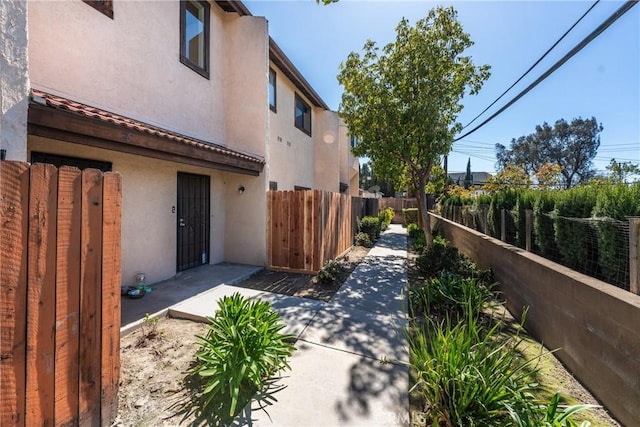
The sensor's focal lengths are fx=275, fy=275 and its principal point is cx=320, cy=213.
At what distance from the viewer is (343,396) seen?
2.70 metres

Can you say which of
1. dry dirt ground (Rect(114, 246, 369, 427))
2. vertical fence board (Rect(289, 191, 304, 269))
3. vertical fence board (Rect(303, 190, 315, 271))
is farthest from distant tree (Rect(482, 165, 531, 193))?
dry dirt ground (Rect(114, 246, 369, 427))

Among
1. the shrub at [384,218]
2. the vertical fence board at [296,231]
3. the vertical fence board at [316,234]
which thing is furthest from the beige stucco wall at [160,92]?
the shrub at [384,218]

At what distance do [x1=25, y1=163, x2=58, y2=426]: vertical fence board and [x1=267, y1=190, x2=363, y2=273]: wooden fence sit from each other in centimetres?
531

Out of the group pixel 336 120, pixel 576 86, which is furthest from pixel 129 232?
pixel 576 86

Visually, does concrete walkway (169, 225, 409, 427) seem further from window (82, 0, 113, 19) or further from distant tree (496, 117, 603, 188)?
distant tree (496, 117, 603, 188)

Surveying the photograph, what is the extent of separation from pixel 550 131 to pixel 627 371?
144ft

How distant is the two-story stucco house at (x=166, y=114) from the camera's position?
415cm

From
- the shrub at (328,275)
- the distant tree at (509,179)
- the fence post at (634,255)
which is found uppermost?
the distant tree at (509,179)

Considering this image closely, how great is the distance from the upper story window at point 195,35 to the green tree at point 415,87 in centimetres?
413

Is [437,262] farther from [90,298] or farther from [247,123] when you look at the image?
[90,298]

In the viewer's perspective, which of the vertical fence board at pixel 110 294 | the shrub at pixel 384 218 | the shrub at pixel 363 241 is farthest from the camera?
the shrub at pixel 384 218

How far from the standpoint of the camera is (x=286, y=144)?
11.0 metres

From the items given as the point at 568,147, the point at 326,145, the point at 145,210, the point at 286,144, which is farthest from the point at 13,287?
the point at 568,147

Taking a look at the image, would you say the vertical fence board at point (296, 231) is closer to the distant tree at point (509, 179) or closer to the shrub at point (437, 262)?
the shrub at point (437, 262)
